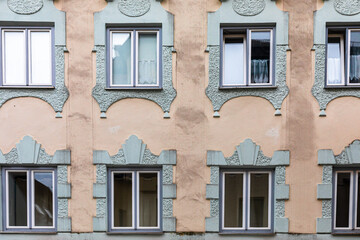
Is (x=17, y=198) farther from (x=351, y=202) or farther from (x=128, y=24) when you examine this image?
(x=351, y=202)

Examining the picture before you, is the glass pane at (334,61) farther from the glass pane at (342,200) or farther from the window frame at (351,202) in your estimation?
the glass pane at (342,200)

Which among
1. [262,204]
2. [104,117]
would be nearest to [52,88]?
[104,117]

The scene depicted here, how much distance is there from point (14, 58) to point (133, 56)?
8.65 feet

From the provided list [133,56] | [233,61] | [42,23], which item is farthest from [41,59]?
[233,61]

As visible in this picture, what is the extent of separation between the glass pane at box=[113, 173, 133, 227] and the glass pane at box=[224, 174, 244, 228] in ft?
7.00

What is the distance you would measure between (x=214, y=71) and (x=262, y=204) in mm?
3114

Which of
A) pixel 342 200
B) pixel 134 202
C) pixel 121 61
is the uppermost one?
pixel 121 61

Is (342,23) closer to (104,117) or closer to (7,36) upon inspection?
(104,117)

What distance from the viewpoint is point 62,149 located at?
A: 583 centimetres

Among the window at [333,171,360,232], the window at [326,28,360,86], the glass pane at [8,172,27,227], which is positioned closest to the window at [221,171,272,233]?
the window at [333,171,360,232]

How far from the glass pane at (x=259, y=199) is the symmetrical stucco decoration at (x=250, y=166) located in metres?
0.21

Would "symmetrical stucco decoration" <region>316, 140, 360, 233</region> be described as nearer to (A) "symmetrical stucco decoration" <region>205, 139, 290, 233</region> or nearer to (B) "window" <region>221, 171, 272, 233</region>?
(A) "symmetrical stucco decoration" <region>205, 139, 290, 233</region>

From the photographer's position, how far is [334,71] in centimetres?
594

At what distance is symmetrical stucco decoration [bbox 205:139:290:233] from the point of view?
5.77 meters
